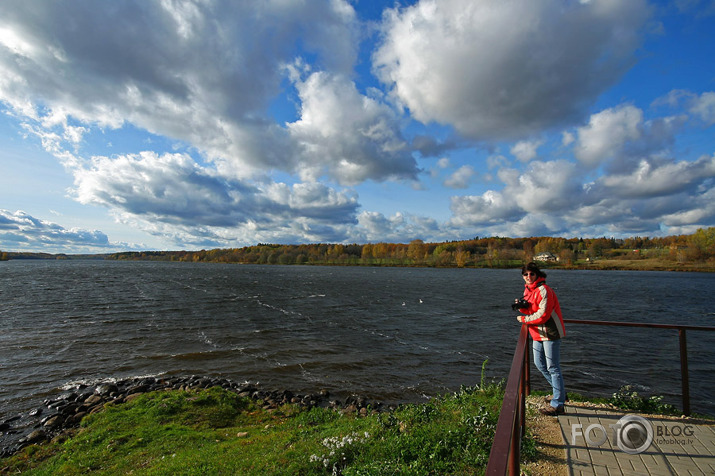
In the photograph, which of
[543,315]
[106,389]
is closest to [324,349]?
[106,389]

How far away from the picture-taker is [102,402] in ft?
42.7

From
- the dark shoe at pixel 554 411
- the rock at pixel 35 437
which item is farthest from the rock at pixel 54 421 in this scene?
the dark shoe at pixel 554 411

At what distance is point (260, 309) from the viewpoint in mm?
35938

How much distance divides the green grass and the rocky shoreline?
60 cm

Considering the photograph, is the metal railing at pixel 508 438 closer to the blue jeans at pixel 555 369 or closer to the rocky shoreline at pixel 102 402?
the blue jeans at pixel 555 369

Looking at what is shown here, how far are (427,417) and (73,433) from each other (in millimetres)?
10912

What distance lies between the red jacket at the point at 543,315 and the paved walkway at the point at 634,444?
1.66m

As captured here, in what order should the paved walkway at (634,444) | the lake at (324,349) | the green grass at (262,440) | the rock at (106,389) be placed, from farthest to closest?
1. the lake at (324,349)
2. the rock at (106,389)
3. the green grass at (262,440)
4. the paved walkway at (634,444)

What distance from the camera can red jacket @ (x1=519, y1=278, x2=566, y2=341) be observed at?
678 cm

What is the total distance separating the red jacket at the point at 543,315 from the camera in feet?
22.2

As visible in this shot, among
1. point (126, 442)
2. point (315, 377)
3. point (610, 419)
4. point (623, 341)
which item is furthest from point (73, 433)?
point (623, 341)

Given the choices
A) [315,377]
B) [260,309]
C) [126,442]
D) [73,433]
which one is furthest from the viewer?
[260,309]

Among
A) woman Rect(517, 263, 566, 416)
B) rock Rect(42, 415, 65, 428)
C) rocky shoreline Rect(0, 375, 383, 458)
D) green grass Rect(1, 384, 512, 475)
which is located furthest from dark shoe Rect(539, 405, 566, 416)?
rock Rect(42, 415, 65, 428)

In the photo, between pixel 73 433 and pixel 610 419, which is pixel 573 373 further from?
pixel 73 433
